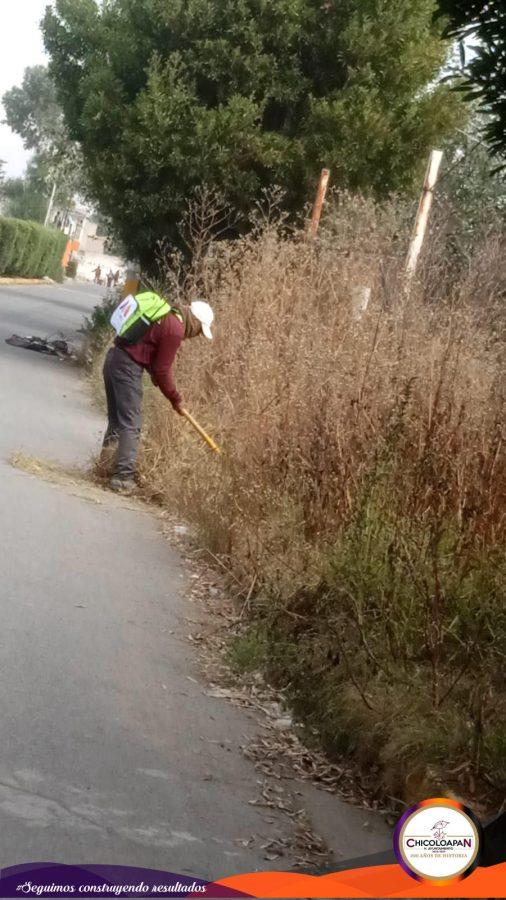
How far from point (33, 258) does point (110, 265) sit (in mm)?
77941

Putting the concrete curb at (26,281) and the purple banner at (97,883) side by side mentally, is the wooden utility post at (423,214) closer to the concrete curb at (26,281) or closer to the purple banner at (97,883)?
the purple banner at (97,883)

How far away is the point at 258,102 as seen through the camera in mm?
23031

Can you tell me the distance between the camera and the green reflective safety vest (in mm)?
11898

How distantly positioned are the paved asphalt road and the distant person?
56.7 inches

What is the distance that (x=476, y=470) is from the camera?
26.6 ft

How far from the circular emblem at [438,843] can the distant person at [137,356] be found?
8.60 meters

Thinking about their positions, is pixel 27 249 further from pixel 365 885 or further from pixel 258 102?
pixel 365 885

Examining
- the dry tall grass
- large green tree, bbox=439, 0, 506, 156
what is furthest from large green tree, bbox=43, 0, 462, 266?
large green tree, bbox=439, 0, 506, 156

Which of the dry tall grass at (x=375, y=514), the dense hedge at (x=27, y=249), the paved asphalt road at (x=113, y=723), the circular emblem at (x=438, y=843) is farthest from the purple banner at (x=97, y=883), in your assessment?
the dense hedge at (x=27, y=249)

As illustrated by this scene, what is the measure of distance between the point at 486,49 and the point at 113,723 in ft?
9.74

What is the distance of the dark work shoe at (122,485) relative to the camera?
40.3ft


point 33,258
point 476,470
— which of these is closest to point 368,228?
point 476,470

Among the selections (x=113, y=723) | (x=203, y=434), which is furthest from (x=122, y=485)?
(x=113, y=723)

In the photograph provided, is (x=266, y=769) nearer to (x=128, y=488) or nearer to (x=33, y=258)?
(x=128, y=488)
